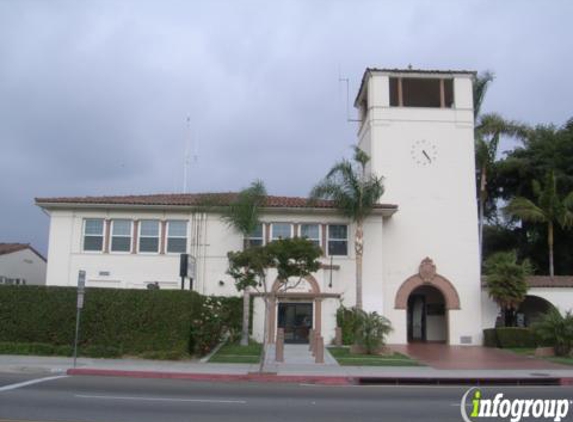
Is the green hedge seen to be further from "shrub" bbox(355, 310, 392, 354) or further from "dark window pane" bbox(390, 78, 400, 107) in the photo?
"dark window pane" bbox(390, 78, 400, 107)

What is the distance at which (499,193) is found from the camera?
140 ft

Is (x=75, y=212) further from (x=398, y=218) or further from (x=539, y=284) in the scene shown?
(x=539, y=284)

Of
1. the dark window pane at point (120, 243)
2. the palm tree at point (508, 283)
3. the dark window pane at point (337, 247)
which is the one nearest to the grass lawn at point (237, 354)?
the dark window pane at point (337, 247)

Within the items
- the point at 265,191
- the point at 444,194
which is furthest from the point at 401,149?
the point at 265,191

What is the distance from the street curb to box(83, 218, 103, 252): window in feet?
43.1

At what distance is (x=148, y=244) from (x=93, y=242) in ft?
8.78

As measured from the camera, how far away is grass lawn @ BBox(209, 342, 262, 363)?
73.5 ft

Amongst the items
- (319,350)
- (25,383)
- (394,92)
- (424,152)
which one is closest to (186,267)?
(319,350)

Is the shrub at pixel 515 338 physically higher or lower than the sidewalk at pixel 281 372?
higher

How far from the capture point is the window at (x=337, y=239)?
103 ft

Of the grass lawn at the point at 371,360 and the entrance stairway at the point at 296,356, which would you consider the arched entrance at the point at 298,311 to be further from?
the grass lawn at the point at 371,360

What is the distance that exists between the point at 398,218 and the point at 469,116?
22.2 feet
